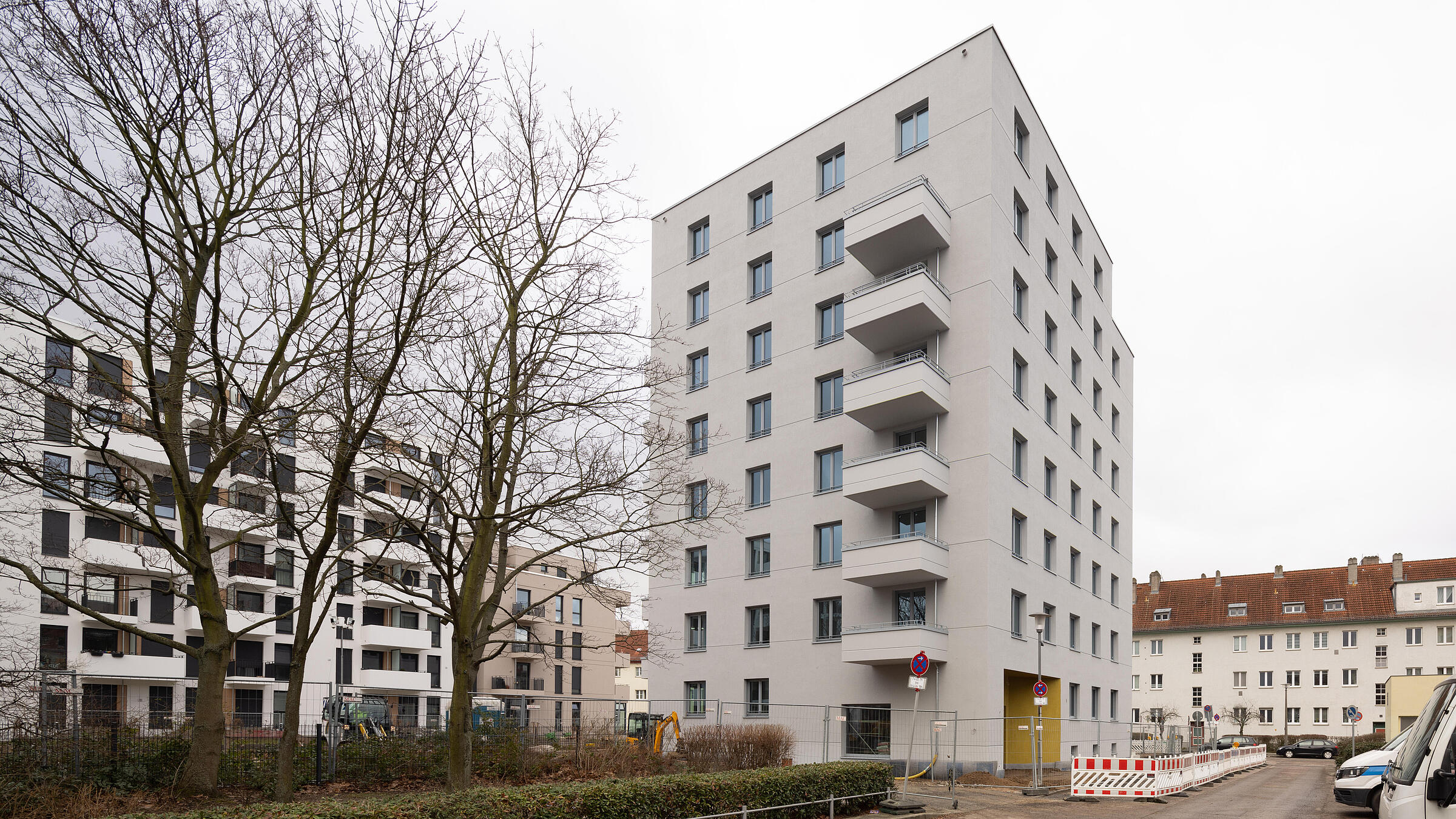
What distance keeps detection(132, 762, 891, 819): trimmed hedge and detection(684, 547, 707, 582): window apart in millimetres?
19304

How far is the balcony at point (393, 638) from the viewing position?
59.5 meters

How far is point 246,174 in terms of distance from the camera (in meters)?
13.4

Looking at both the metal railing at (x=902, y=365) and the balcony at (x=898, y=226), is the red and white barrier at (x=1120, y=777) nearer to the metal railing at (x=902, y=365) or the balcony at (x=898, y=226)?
the metal railing at (x=902, y=365)

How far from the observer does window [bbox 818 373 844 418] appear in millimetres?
35750

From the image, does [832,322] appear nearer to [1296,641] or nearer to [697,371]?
[697,371]

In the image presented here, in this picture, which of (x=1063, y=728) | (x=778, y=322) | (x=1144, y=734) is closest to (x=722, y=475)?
(x=778, y=322)

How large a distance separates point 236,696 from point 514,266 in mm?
46793

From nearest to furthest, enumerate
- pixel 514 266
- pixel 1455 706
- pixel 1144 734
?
pixel 1455 706 < pixel 514 266 < pixel 1144 734

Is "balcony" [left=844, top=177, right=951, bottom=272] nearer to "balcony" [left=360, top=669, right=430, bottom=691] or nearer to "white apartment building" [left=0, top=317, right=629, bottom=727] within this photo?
"white apartment building" [left=0, top=317, right=629, bottom=727]

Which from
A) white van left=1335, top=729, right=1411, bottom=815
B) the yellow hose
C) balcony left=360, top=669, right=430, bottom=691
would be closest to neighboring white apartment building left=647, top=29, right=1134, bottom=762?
the yellow hose

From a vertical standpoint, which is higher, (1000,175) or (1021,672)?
(1000,175)

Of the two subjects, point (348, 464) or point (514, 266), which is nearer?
point (348, 464)

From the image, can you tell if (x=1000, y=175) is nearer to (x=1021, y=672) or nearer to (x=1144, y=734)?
(x=1021, y=672)

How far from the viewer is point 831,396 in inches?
1423
